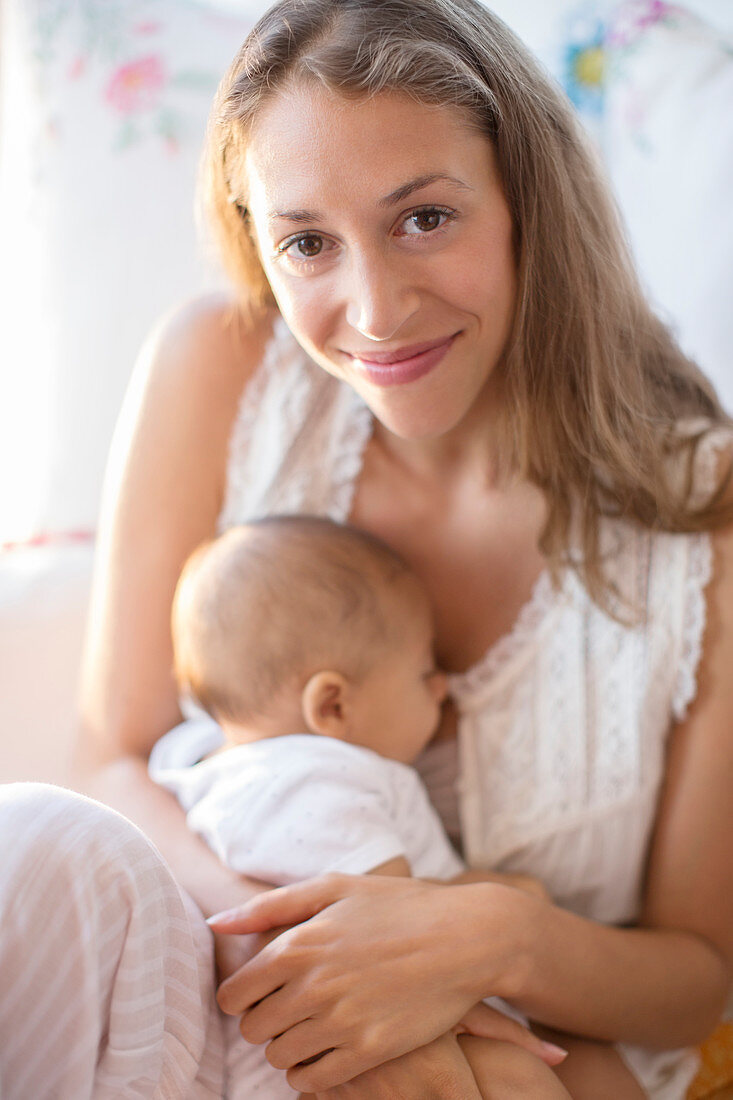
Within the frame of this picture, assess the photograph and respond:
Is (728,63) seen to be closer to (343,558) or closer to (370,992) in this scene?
(343,558)

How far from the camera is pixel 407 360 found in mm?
1031

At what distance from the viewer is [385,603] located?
1.13 meters

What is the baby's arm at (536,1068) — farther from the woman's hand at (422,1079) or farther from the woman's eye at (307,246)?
→ the woman's eye at (307,246)

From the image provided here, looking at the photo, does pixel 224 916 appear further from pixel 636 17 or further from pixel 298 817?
pixel 636 17

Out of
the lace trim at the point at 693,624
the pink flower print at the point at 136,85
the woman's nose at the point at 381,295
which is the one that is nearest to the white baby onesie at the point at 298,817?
the lace trim at the point at 693,624

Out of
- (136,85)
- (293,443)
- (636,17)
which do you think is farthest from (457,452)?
(136,85)

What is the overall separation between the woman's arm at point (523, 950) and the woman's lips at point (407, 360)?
40 centimetres

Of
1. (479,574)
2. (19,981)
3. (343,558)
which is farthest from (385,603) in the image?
(19,981)

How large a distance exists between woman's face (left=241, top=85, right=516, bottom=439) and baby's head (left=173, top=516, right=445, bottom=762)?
0.18m

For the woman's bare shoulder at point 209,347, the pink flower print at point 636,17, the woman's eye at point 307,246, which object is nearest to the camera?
the woman's eye at point 307,246

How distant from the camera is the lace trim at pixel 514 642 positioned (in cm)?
121

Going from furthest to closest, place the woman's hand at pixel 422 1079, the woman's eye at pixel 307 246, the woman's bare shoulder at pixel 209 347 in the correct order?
the woman's bare shoulder at pixel 209 347 < the woman's eye at pixel 307 246 < the woman's hand at pixel 422 1079

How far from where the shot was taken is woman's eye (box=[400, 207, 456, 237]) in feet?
3.05

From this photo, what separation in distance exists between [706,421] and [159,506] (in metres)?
0.68
